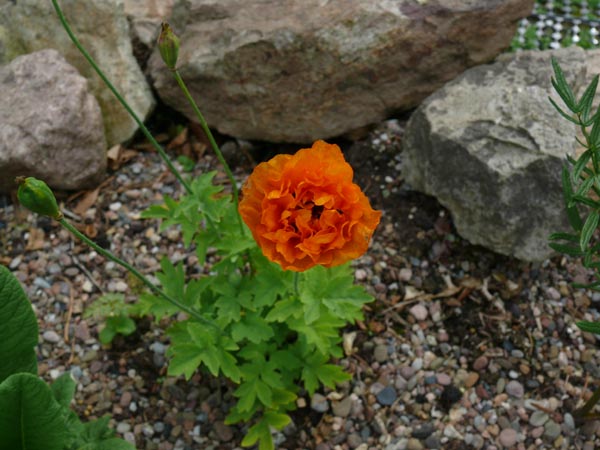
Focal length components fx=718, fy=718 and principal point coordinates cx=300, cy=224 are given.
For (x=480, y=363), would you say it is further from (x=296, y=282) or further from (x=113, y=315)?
(x=113, y=315)

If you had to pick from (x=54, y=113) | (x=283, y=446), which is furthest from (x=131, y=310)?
(x=54, y=113)

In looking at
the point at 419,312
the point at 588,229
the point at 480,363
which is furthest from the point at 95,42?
the point at 588,229

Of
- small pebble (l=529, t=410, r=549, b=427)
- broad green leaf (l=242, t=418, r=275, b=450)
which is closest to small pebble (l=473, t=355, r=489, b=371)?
small pebble (l=529, t=410, r=549, b=427)

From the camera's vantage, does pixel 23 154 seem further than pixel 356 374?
Yes

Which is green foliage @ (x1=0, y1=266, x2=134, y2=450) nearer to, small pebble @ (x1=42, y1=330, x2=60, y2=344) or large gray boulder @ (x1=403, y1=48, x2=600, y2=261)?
small pebble @ (x1=42, y1=330, x2=60, y2=344)

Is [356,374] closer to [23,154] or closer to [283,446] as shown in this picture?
[283,446]

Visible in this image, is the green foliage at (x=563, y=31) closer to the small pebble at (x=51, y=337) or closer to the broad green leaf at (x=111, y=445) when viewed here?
the small pebble at (x=51, y=337)
